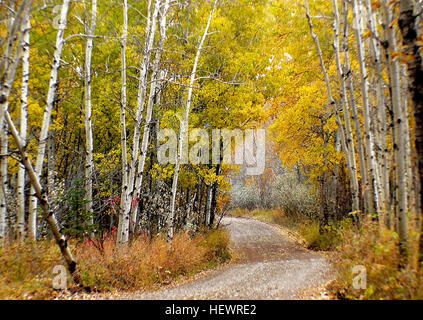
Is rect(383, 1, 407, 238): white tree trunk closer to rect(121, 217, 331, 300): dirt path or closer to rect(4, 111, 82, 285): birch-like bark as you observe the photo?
rect(121, 217, 331, 300): dirt path

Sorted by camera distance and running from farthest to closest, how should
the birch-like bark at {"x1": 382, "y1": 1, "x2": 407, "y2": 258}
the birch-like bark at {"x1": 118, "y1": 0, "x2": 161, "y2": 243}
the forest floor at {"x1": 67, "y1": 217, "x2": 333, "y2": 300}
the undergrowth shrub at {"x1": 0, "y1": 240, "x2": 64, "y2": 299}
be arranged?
the birch-like bark at {"x1": 118, "y1": 0, "x2": 161, "y2": 243} → the forest floor at {"x1": 67, "y1": 217, "x2": 333, "y2": 300} → the undergrowth shrub at {"x1": 0, "y1": 240, "x2": 64, "y2": 299} → the birch-like bark at {"x1": 382, "y1": 1, "x2": 407, "y2": 258}

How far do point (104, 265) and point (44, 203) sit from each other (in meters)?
2.02

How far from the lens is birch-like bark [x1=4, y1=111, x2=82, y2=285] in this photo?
3.63 meters

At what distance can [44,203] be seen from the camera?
3982 millimetres

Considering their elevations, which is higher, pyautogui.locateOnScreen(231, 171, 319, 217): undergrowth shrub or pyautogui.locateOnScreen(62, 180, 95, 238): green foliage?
pyautogui.locateOnScreen(62, 180, 95, 238): green foliage

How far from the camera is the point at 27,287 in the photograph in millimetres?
3902

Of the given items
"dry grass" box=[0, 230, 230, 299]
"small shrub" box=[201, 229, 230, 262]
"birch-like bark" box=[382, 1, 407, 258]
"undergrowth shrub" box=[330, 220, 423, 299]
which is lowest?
"small shrub" box=[201, 229, 230, 262]

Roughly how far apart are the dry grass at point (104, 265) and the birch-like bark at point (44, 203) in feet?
1.16

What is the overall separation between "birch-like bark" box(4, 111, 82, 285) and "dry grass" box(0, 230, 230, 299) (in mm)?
355

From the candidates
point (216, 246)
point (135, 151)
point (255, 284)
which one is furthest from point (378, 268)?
point (216, 246)

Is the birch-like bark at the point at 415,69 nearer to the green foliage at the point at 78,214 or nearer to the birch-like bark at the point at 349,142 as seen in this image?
the birch-like bark at the point at 349,142

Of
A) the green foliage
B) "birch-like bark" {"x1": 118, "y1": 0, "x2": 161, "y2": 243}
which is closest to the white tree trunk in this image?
"birch-like bark" {"x1": 118, "y1": 0, "x2": 161, "y2": 243}

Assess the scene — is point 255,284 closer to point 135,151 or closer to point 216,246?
point 216,246
